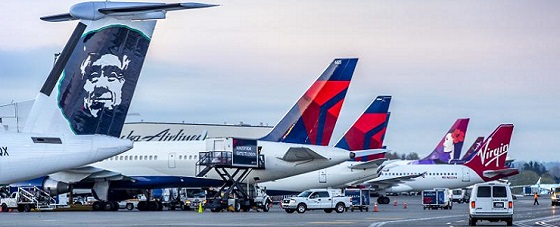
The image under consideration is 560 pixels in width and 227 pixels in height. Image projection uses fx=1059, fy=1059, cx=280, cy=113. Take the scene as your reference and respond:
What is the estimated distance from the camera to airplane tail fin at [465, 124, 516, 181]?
10156cm

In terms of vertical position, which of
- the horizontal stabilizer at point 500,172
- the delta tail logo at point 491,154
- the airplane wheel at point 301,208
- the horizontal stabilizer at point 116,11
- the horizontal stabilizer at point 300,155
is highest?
the delta tail logo at point 491,154

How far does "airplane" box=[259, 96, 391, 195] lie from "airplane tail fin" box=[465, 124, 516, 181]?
75.8ft

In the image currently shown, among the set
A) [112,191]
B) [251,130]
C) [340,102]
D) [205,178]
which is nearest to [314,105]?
[340,102]

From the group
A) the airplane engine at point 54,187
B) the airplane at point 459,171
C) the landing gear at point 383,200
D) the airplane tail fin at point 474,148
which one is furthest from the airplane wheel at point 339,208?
the airplane tail fin at point 474,148

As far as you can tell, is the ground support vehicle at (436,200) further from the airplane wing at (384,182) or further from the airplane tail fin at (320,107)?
the airplane wing at (384,182)

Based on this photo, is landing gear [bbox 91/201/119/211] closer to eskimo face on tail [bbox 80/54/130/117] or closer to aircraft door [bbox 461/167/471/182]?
eskimo face on tail [bbox 80/54/130/117]

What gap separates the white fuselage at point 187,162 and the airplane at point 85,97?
3542cm

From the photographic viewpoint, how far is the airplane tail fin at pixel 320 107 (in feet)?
207

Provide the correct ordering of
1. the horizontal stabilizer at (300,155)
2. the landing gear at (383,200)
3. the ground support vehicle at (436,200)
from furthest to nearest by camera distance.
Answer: the landing gear at (383,200), the ground support vehicle at (436,200), the horizontal stabilizer at (300,155)

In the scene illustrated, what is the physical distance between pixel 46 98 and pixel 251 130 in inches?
4865

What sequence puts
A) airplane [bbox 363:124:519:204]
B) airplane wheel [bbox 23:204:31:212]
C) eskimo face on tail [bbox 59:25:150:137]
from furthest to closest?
airplane [bbox 363:124:519:204] → airplane wheel [bbox 23:204:31:212] → eskimo face on tail [bbox 59:25:150:137]

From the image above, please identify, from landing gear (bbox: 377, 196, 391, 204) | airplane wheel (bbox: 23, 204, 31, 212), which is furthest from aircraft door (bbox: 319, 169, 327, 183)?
airplane wheel (bbox: 23, 204, 31, 212)

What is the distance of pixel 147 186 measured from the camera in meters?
66.5

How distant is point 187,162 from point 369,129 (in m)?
19.4
